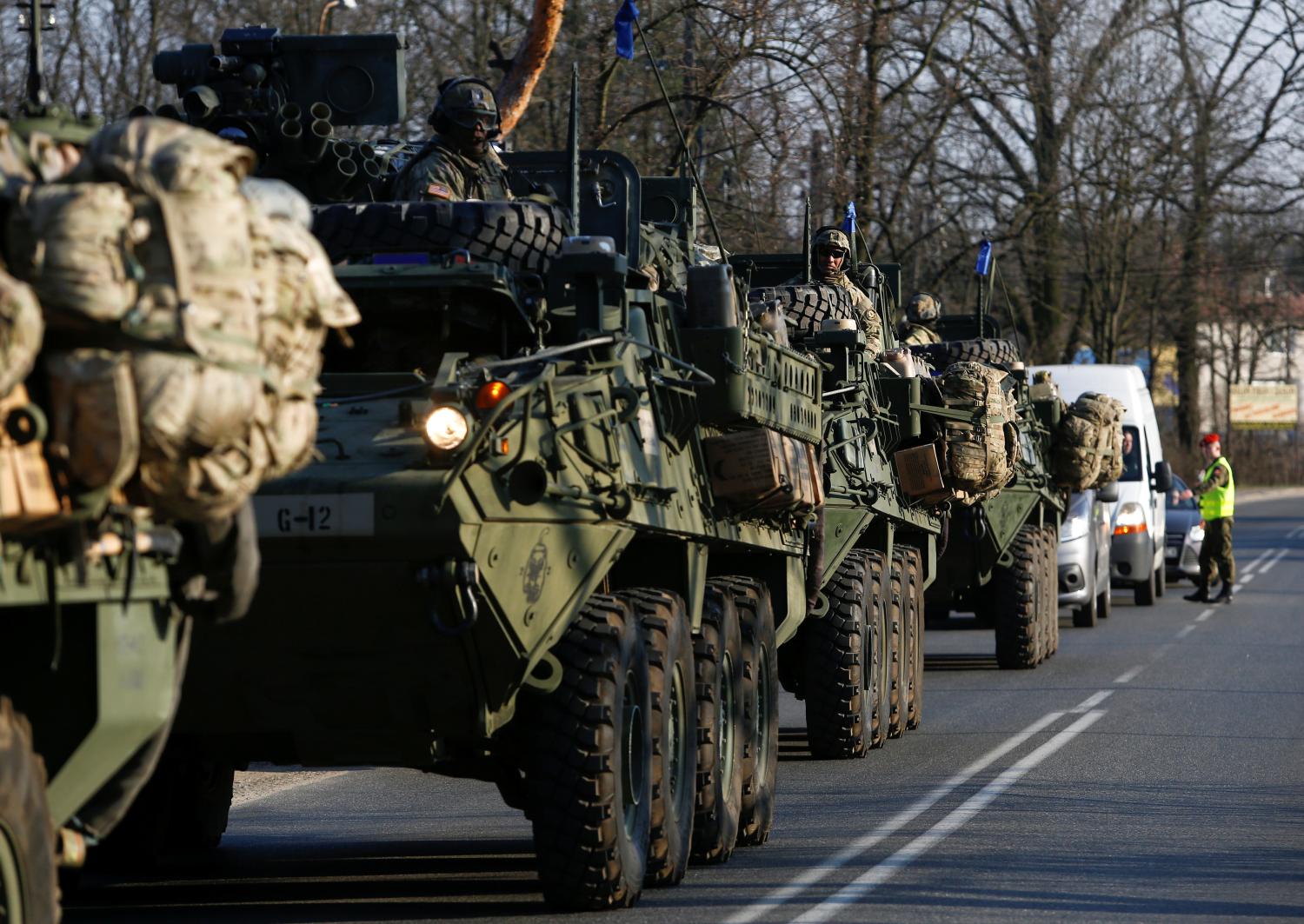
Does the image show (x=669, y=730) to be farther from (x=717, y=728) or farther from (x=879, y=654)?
(x=879, y=654)

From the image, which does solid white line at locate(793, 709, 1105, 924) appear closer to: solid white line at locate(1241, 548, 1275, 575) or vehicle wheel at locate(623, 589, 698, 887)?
vehicle wheel at locate(623, 589, 698, 887)

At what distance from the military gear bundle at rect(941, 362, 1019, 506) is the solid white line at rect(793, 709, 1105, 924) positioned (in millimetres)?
2256

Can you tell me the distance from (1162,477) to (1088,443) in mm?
4613

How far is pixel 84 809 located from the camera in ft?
20.7

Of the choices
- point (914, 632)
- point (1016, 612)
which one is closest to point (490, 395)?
point (914, 632)

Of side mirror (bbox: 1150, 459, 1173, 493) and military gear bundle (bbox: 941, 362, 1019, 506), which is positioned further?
side mirror (bbox: 1150, 459, 1173, 493)

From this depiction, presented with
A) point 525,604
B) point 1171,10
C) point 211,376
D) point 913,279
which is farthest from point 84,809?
point 1171,10

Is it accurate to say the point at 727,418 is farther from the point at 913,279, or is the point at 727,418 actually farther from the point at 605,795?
the point at 913,279

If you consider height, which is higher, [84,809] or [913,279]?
[913,279]

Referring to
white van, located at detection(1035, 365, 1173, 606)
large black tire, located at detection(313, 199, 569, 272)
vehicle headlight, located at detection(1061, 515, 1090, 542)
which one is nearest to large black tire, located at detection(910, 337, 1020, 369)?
vehicle headlight, located at detection(1061, 515, 1090, 542)

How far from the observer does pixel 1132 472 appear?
27234 mm

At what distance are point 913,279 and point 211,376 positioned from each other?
33.5 meters

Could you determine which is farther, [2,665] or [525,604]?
[525,604]

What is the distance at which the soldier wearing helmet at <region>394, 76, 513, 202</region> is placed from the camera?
1052 centimetres
